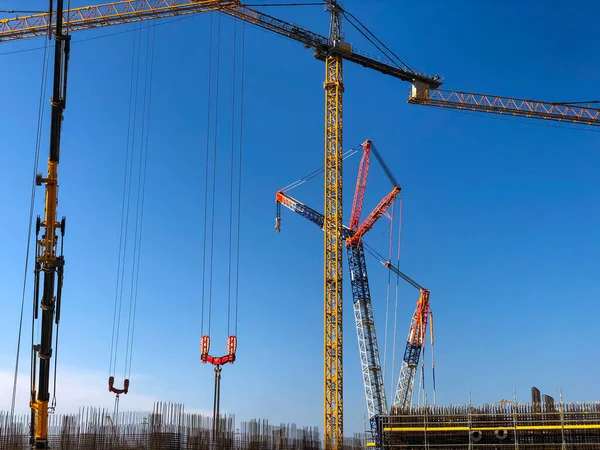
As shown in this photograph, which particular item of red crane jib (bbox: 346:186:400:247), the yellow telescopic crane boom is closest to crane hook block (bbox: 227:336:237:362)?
the yellow telescopic crane boom

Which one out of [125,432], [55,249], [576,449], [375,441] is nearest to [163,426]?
[125,432]

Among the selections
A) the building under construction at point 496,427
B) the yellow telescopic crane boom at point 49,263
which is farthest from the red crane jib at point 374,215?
the yellow telescopic crane boom at point 49,263

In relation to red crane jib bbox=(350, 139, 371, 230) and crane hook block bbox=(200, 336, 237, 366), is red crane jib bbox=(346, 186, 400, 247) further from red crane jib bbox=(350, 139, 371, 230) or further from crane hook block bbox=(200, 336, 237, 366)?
crane hook block bbox=(200, 336, 237, 366)

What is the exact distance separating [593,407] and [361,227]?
145ft

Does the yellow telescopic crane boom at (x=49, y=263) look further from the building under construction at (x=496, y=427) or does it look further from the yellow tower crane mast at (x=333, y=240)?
the yellow tower crane mast at (x=333, y=240)

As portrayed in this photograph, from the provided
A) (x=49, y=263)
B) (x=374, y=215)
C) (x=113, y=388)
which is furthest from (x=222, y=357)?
(x=374, y=215)

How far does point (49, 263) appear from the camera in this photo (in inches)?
931

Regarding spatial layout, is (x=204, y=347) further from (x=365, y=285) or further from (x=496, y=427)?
(x=365, y=285)

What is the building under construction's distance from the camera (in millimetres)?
33812

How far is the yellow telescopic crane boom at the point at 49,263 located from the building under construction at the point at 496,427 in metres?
19.1

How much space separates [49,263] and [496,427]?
2276cm

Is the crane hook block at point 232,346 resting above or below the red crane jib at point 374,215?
below

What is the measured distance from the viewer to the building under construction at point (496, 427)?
111 ft

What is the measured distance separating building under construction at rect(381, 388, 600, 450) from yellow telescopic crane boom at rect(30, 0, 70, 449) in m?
19.1
